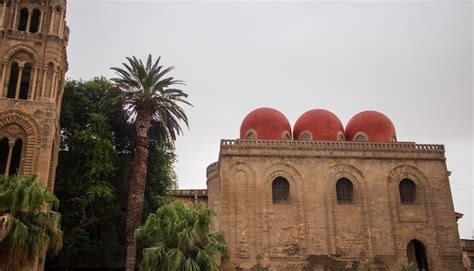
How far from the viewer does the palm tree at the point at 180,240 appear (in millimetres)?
17000

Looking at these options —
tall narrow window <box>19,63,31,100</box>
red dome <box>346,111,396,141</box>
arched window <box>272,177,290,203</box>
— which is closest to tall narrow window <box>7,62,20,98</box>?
tall narrow window <box>19,63,31,100</box>

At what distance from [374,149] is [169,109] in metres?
12.4

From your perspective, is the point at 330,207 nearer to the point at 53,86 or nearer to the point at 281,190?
the point at 281,190

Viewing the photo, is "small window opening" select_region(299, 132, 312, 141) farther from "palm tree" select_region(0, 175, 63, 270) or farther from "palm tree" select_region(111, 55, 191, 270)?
"palm tree" select_region(0, 175, 63, 270)

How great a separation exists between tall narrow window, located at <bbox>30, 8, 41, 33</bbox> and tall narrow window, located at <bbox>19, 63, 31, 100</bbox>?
242 cm

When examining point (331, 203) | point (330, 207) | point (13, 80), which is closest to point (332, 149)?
point (331, 203)

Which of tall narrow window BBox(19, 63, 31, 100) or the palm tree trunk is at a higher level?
tall narrow window BBox(19, 63, 31, 100)

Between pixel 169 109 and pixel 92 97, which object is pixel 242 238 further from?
pixel 92 97

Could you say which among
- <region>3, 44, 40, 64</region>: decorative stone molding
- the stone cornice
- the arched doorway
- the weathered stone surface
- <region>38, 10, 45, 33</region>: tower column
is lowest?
the arched doorway

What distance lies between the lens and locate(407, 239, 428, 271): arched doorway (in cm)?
2756

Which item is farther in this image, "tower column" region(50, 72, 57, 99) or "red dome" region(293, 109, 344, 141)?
Result: "red dome" region(293, 109, 344, 141)

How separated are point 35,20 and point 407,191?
23084mm

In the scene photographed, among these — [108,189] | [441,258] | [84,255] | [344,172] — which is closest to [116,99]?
[108,189]

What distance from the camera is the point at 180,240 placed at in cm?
1738
